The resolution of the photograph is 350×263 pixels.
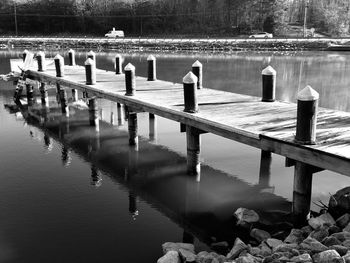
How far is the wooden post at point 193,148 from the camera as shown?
442 inches

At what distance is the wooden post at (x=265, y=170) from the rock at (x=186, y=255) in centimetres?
426

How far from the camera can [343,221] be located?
776cm

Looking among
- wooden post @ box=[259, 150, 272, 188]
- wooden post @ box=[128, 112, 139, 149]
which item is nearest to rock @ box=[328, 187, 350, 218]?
wooden post @ box=[259, 150, 272, 188]

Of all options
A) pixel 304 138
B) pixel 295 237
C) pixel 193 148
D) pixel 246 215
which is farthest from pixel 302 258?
pixel 193 148

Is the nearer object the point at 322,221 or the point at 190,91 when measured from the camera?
the point at 322,221

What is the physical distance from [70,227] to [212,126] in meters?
3.83

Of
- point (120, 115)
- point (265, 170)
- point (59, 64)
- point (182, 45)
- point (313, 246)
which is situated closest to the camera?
point (313, 246)

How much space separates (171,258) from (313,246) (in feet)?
7.63

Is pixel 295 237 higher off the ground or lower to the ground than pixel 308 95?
lower

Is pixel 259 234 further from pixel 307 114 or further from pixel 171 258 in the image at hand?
pixel 307 114

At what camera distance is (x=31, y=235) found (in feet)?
29.7

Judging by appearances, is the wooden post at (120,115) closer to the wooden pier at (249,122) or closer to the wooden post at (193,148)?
the wooden pier at (249,122)

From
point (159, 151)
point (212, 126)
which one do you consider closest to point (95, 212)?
point (212, 126)

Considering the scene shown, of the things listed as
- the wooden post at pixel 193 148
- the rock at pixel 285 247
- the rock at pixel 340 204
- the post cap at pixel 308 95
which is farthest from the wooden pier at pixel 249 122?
the rock at pixel 285 247
